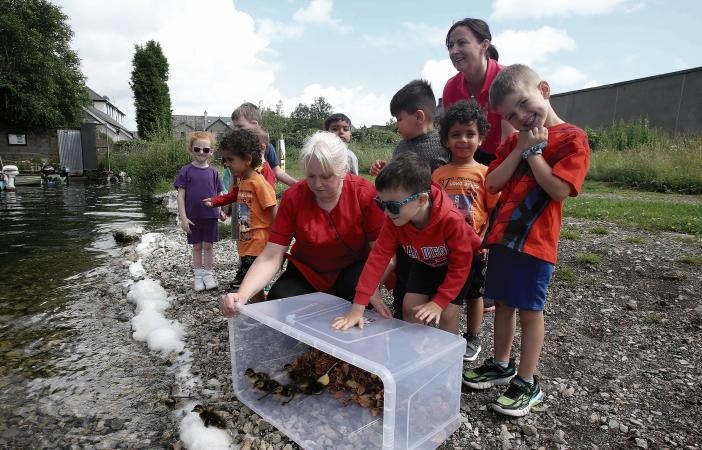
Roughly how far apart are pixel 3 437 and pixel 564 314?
3.35m

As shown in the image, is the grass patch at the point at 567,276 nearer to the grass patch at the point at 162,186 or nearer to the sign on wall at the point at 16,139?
the grass patch at the point at 162,186

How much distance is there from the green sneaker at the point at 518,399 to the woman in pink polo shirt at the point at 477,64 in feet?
Result: 5.00

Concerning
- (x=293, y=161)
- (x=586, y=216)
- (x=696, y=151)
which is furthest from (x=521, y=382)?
(x=293, y=161)

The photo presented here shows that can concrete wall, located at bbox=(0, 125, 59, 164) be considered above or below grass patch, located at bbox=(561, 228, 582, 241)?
above

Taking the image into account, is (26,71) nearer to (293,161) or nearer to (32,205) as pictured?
(293,161)

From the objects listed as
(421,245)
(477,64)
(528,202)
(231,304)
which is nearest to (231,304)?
(231,304)

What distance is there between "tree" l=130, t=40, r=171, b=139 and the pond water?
33865mm

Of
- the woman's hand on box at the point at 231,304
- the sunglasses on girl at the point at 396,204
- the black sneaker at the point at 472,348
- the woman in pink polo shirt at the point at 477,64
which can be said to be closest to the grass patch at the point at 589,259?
the woman in pink polo shirt at the point at 477,64

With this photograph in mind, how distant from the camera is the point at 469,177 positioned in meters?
2.48

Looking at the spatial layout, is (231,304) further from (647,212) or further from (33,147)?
(33,147)

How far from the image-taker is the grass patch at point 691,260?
363cm

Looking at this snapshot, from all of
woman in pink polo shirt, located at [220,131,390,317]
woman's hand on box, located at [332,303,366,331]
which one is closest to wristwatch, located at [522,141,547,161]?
woman in pink polo shirt, located at [220,131,390,317]

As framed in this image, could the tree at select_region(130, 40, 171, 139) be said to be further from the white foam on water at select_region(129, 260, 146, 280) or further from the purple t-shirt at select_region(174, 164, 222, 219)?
the purple t-shirt at select_region(174, 164, 222, 219)

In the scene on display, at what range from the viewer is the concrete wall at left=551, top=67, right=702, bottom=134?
43.3 ft
